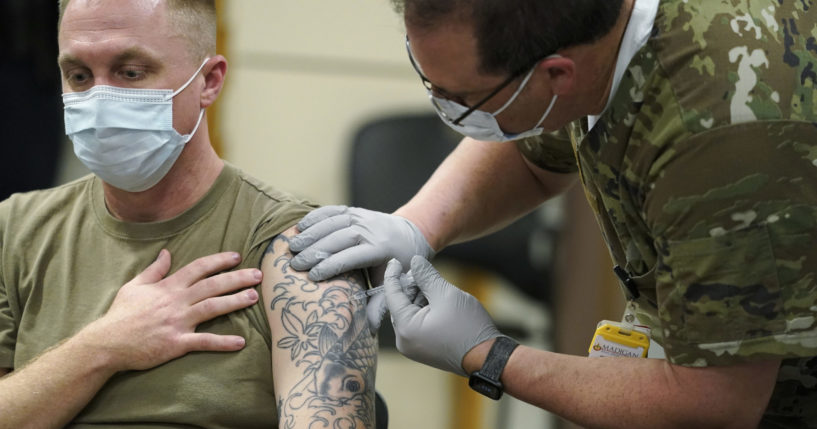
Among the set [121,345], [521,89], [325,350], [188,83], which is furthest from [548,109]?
[121,345]

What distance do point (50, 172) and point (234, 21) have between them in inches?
41.1

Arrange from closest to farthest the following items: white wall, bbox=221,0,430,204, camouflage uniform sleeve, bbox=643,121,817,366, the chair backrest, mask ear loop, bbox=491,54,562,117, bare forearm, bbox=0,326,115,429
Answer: camouflage uniform sleeve, bbox=643,121,817,366 < mask ear loop, bbox=491,54,562,117 < bare forearm, bbox=0,326,115,429 < the chair backrest < white wall, bbox=221,0,430,204

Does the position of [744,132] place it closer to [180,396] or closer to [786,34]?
[786,34]

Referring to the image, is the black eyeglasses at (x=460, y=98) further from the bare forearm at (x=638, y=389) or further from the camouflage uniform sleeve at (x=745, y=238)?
the bare forearm at (x=638, y=389)

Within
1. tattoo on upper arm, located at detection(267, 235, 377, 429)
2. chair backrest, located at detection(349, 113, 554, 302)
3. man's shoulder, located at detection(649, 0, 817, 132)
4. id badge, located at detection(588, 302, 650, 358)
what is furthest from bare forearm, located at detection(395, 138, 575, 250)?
chair backrest, located at detection(349, 113, 554, 302)

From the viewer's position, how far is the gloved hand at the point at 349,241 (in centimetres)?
197

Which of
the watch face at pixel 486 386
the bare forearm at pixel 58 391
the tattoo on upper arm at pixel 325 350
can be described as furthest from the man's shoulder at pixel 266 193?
the watch face at pixel 486 386

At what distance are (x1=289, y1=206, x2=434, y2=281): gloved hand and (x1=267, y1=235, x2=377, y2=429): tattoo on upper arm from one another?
4 centimetres

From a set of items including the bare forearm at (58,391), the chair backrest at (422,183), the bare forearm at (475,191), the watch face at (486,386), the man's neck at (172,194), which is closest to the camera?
the watch face at (486,386)

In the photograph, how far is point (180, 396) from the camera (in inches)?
74.1

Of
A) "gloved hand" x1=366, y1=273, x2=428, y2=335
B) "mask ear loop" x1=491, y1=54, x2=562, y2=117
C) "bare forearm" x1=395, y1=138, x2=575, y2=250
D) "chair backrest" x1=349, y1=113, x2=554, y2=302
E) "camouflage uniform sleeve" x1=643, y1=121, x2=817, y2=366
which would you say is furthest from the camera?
"chair backrest" x1=349, y1=113, x2=554, y2=302

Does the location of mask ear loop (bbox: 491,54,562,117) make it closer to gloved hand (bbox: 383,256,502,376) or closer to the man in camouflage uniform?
the man in camouflage uniform

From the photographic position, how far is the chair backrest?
3842 millimetres

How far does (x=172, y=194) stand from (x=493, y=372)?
32.2 inches
